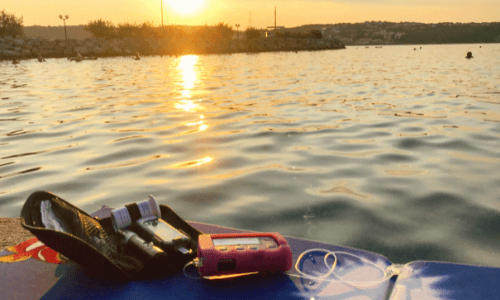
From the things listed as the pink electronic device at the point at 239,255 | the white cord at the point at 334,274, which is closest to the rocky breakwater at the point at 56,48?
the pink electronic device at the point at 239,255

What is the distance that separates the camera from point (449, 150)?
5.67 metres

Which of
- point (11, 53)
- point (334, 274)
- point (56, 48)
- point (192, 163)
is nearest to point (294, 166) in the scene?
point (192, 163)

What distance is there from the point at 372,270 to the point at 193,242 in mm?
1075

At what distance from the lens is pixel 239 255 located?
6.62ft

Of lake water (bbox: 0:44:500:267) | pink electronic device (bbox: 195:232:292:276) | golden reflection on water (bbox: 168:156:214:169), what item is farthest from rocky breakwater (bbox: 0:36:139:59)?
pink electronic device (bbox: 195:232:292:276)

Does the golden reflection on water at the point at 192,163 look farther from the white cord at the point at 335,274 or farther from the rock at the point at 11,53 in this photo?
the rock at the point at 11,53

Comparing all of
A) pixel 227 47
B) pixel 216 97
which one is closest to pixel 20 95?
pixel 216 97

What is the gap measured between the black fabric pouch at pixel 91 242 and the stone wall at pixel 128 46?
50.5m

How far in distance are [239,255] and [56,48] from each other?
60041 millimetres

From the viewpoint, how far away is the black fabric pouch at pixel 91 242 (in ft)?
6.32

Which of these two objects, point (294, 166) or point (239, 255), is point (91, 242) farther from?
point (294, 166)

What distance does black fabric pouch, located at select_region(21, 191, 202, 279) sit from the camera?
1928 mm

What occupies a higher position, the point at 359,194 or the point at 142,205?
the point at 142,205

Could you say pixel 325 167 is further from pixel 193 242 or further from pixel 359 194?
pixel 193 242
